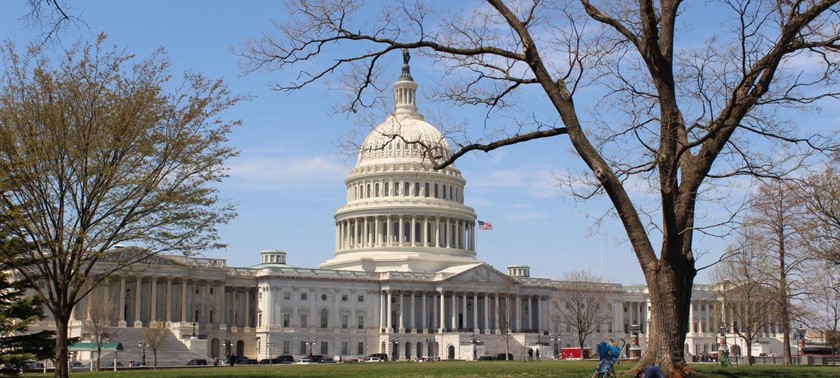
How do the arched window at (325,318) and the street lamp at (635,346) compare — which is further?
the arched window at (325,318)

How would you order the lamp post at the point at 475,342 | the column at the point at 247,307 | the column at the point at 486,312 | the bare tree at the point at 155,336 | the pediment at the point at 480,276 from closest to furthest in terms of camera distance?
the bare tree at the point at 155,336 → the lamp post at the point at 475,342 → the column at the point at 247,307 → the pediment at the point at 480,276 → the column at the point at 486,312

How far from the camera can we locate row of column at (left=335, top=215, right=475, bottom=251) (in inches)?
6063

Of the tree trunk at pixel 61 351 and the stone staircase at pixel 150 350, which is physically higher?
the tree trunk at pixel 61 351

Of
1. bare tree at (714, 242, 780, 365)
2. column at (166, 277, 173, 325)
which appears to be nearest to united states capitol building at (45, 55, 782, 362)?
column at (166, 277, 173, 325)

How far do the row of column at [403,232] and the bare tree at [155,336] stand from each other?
140ft

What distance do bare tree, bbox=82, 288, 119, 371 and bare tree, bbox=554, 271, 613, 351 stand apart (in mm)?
56690

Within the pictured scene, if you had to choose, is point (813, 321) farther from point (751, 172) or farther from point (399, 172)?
point (399, 172)

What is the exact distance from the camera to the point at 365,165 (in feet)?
525

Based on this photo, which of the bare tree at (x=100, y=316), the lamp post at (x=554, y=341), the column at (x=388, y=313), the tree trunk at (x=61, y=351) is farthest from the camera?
the lamp post at (x=554, y=341)

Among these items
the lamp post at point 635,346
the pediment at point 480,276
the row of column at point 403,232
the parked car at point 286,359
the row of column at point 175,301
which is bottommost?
the parked car at point 286,359

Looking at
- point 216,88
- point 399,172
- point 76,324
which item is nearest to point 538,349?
point 399,172

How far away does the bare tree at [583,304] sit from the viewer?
139750 mm

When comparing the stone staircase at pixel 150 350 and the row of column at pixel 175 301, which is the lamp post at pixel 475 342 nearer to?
the row of column at pixel 175 301

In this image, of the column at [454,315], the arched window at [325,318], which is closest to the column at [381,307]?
the arched window at [325,318]
